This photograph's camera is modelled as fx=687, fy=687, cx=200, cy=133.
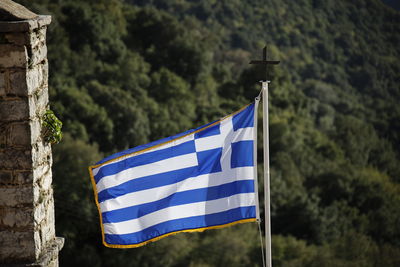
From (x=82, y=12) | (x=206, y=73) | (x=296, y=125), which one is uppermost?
(x=82, y=12)

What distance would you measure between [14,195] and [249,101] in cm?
3087

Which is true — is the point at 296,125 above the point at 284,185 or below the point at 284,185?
above

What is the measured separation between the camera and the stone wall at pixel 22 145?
5219 mm

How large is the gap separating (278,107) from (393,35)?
17.8 metres

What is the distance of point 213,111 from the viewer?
3500 cm

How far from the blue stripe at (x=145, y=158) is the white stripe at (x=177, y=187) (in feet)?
0.84

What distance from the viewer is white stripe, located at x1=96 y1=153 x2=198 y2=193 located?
6.35 metres

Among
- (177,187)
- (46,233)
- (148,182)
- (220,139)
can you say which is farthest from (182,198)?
(46,233)

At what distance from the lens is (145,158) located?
21.3ft

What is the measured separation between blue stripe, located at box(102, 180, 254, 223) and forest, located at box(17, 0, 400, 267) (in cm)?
1389

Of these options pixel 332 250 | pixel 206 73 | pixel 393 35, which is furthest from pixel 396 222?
pixel 393 35

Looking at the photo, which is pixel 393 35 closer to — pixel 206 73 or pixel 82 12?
Answer: pixel 206 73

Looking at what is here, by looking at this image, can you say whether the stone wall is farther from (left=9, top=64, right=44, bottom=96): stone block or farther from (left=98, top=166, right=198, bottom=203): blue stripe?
(left=98, top=166, right=198, bottom=203): blue stripe

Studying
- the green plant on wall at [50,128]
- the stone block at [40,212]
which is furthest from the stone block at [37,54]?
the stone block at [40,212]
